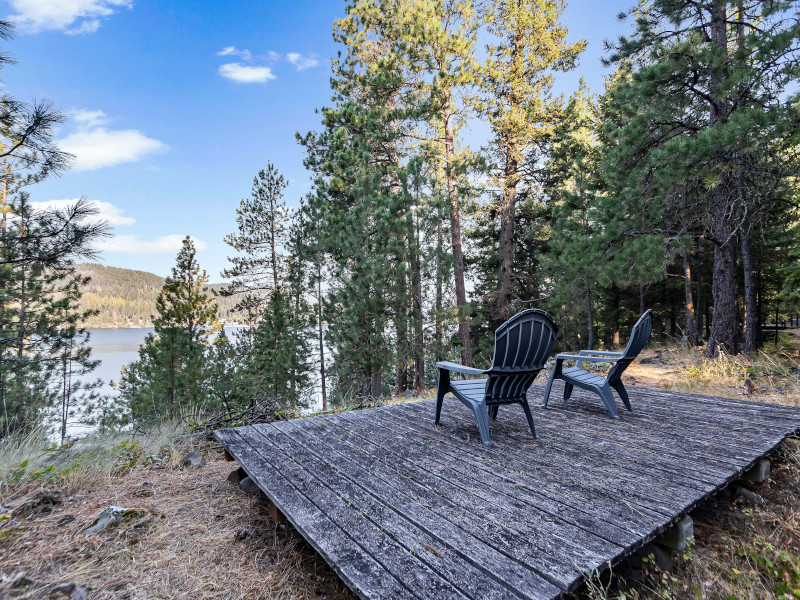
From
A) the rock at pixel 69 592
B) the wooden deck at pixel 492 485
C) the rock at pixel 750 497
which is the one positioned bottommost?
the rock at pixel 750 497

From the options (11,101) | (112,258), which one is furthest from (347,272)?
(11,101)

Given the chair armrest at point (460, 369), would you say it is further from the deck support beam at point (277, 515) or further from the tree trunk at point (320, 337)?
the tree trunk at point (320, 337)

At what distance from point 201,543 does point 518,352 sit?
2.20 m

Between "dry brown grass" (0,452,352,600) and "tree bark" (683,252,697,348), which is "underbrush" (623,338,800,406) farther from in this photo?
"dry brown grass" (0,452,352,600)

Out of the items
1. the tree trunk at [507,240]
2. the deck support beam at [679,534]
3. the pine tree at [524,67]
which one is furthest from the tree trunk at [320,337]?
the deck support beam at [679,534]

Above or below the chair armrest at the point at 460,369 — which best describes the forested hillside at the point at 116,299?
above

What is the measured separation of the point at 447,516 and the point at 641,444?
5.74 feet

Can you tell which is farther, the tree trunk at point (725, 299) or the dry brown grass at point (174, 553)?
the tree trunk at point (725, 299)

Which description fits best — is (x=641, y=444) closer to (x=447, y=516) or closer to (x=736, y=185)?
(x=447, y=516)

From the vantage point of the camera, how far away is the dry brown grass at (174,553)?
1.53 metres

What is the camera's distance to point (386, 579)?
1.24 m

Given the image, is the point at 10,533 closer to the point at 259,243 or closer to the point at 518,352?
the point at 518,352

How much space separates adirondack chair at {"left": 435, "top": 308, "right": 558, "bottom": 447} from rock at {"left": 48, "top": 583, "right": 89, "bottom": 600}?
2.14m

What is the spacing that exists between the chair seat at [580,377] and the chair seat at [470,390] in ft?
3.16
